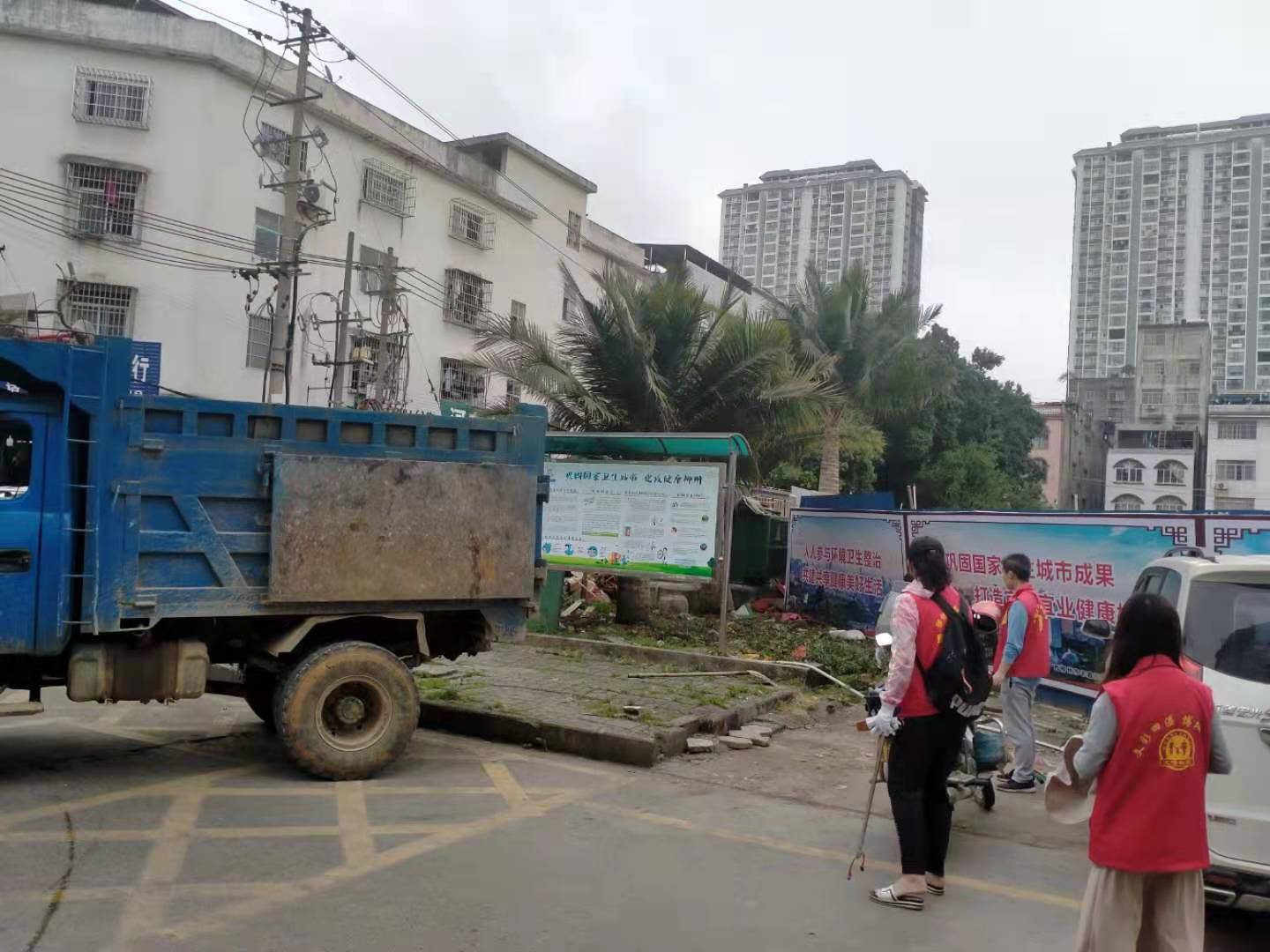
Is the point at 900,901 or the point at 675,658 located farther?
the point at 675,658

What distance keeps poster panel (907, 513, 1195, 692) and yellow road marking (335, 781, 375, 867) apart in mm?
5890

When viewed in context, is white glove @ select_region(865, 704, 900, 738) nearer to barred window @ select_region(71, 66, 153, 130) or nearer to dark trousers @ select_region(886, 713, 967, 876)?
dark trousers @ select_region(886, 713, 967, 876)

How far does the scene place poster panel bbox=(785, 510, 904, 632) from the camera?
13.1 metres

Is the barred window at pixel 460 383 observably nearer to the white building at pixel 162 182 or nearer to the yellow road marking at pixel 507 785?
the white building at pixel 162 182

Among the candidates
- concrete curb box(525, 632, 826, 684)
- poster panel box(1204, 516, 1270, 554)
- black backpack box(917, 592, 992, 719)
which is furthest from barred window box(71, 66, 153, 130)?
black backpack box(917, 592, 992, 719)

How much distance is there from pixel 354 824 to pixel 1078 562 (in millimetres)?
7182

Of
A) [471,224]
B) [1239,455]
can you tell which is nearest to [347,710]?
[471,224]

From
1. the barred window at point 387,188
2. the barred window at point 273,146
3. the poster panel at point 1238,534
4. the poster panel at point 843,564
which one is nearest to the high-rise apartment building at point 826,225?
the barred window at point 387,188

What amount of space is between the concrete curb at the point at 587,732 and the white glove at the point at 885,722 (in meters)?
2.92

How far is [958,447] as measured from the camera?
125 ft

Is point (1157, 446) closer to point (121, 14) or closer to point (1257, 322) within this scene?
point (1257, 322)

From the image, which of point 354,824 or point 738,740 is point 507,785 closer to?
point 354,824

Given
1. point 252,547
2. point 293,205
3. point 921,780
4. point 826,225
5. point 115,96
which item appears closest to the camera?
point 921,780

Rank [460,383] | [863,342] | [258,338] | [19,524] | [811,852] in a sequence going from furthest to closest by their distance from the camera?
[460,383] < [863,342] < [258,338] < [19,524] < [811,852]
